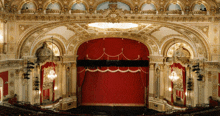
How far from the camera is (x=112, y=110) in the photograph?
14.3m

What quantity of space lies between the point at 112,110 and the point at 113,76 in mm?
2546

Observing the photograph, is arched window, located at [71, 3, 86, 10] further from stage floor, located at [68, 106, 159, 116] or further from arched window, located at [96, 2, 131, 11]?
stage floor, located at [68, 106, 159, 116]

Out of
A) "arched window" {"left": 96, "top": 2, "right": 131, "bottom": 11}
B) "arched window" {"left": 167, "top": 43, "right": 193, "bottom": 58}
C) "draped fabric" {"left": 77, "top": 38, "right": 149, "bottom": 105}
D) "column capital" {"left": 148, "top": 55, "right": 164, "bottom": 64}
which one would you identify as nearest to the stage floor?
"draped fabric" {"left": 77, "top": 38, "right": 149, "bottom": 105}

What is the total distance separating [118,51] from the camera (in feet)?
49.0

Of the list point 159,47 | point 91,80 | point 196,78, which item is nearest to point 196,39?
point 196,78

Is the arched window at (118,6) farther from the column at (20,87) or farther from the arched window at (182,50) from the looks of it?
the column at (20,87)

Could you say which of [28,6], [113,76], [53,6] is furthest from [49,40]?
[113,76]

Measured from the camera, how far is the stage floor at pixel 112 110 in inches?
541

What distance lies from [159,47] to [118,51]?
10.0ft

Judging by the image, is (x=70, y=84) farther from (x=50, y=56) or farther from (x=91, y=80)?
(x=50, y=56)

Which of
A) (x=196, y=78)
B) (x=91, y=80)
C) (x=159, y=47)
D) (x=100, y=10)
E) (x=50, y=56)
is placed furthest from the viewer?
(x=91, y=80)

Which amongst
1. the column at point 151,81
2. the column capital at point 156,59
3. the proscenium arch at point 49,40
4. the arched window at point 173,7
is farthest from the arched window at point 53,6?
the column at point 151,81

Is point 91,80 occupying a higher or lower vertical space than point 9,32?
lower

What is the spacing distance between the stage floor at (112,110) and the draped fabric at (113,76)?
1.91 ft
